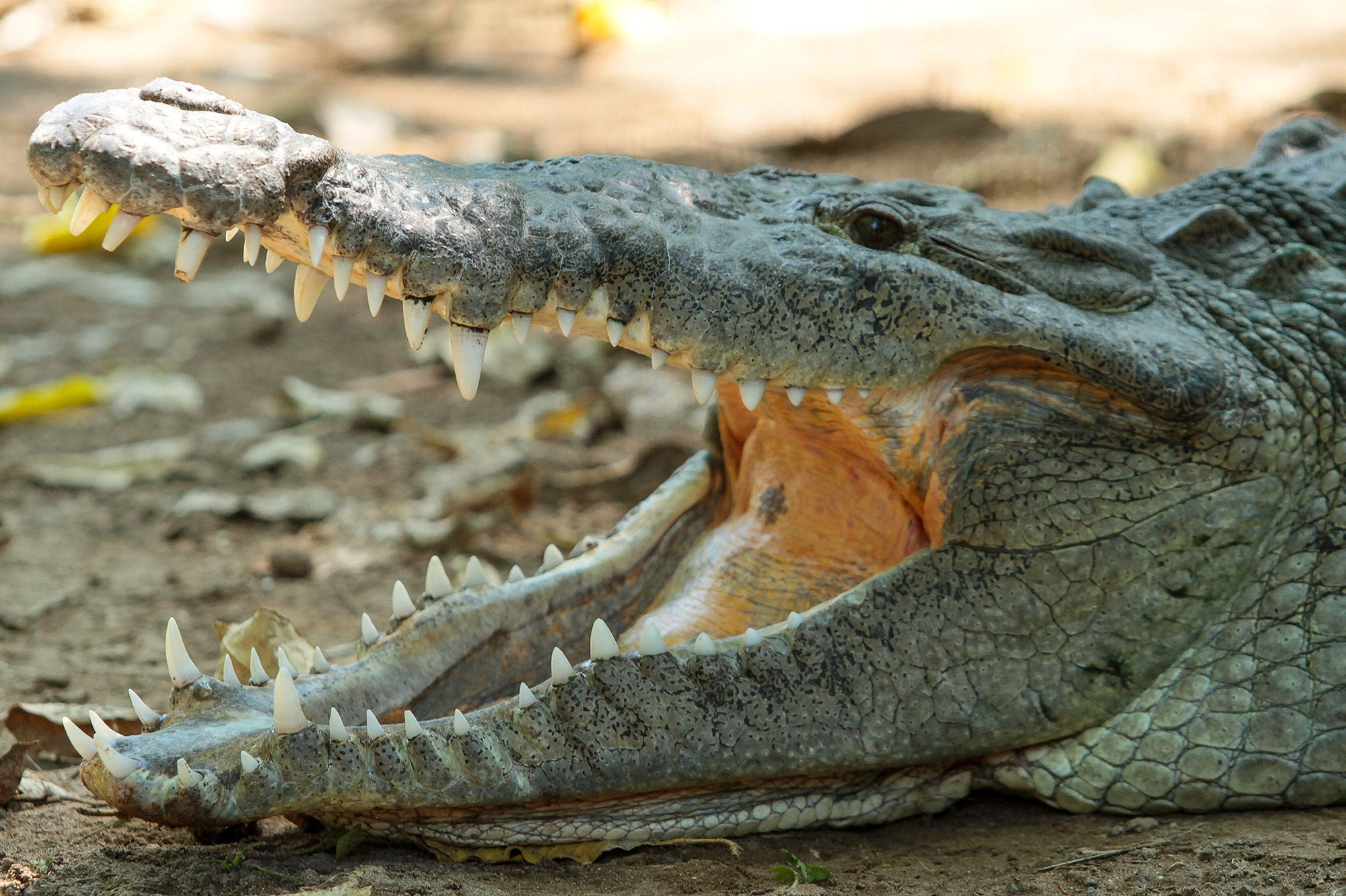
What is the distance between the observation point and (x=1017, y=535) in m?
2.59

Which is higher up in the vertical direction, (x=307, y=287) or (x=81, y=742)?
(x=307, y=287)

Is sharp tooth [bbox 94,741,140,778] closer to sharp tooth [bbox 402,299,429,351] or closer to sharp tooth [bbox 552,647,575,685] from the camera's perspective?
sharp tooth [bbox 552,647,575,685]

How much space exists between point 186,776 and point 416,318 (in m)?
0.90

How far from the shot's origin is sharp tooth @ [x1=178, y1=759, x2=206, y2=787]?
2.18 m

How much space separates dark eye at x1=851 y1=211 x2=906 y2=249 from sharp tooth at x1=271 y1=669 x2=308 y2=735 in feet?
4.84

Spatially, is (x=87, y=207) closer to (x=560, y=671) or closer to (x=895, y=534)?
(x=560, y=671)

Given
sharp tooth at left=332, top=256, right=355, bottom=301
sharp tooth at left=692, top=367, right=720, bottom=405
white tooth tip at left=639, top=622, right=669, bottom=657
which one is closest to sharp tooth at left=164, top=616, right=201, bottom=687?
sharp tooth at left=332, top=256, right=355, bottom=301

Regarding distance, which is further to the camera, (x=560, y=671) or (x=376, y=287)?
(x=560, y=671)

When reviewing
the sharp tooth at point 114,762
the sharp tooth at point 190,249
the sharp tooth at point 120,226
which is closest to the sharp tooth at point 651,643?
the sharp tooth at point 114,762

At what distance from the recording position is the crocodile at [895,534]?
2270 mm

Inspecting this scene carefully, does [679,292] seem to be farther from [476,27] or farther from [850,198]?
[476,27]

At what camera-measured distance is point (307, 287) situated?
238cm

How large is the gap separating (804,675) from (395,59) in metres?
11.8

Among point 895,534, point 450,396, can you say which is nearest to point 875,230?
point 895,534
